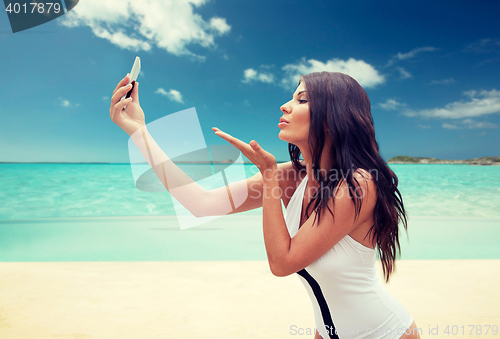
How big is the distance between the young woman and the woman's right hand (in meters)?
0.01

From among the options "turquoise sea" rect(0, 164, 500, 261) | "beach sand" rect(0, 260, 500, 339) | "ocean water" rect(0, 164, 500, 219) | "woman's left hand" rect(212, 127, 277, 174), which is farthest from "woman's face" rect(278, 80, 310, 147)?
"ocean water" rect(0, 164, 500, 219)

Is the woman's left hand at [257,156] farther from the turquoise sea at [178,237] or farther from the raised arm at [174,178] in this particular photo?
the turquoise sea at [178,237]

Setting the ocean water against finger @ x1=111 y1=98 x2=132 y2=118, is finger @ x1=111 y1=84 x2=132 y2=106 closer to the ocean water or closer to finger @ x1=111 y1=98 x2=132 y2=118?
finger @ x1=111 y1=98 x2=132 y2=118

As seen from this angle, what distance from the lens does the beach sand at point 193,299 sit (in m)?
2.65

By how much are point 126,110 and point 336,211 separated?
93cm

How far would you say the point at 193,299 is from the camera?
3.27 m

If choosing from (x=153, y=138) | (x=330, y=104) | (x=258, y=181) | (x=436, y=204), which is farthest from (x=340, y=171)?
(x=436, y=204)

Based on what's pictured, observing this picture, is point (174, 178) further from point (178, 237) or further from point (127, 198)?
point (127, 198)

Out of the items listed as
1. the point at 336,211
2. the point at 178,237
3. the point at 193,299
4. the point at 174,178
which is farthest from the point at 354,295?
the point at 178,237

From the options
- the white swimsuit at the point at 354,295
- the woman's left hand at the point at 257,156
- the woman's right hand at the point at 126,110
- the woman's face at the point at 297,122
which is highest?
the woman's right hand at the point at 126,110

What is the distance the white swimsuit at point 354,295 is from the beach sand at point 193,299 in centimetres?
179

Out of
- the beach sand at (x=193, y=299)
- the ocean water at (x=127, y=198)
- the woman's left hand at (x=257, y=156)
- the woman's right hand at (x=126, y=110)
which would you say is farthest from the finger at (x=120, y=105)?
the ocean water at (x=127, y=198)

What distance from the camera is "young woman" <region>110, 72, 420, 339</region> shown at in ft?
3.04

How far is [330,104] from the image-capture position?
1050 millimetres
